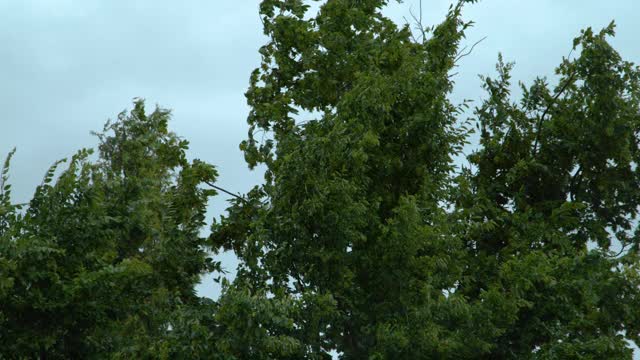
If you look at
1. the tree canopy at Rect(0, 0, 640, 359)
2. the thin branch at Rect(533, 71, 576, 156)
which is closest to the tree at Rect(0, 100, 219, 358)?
the tree canopy at Rect(0, 0, 640, 359)

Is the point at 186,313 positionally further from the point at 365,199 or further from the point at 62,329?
the point at 365,199

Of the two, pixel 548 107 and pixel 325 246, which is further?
pixel 548 107

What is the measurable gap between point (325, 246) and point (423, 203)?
1448 mm

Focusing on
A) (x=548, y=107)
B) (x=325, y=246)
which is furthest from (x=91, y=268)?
(x=548, y=107)

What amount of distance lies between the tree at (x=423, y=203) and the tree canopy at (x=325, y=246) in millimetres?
32

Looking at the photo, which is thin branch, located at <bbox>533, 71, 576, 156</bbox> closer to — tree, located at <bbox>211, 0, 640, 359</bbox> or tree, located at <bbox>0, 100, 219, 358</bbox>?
tree, located at <bbox>211, 0, 640, 359</bbox>

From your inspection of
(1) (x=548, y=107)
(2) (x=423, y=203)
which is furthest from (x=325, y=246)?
(1) (x=548, y=107)

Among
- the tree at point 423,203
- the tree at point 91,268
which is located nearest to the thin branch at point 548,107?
the tree at point 423,203

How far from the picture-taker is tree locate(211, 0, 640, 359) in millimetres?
12172

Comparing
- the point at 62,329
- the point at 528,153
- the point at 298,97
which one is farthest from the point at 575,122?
the point at 62,329

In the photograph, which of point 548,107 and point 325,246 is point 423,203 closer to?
point 325,246

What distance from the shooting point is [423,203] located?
43.3 ft

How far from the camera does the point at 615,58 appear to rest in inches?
675

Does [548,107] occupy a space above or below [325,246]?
above
